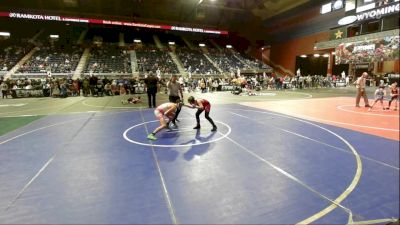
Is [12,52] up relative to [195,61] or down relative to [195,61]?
up

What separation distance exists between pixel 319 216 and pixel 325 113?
7705mm

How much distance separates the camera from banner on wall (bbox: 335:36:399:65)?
154 cm

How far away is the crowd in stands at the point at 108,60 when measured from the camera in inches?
1065

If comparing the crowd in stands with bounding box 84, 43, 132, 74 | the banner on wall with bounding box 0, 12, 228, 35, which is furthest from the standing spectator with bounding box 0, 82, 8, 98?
the banner on wall with bounding box 0, 12, 228, 35

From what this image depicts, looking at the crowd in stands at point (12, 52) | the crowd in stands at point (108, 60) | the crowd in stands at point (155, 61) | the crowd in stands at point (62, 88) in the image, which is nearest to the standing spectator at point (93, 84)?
the crowd in stands at point (62, 88)

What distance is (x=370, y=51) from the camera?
193cm

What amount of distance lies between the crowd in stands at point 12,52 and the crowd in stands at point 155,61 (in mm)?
12120

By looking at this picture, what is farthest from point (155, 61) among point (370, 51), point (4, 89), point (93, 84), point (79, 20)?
point (370, 51)

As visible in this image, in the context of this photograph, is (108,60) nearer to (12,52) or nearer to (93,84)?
(12,52)

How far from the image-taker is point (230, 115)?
9.72m

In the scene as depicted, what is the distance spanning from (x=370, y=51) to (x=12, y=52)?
34214mm

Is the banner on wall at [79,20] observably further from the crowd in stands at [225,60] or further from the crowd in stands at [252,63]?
the crowd in stands at [252,63]

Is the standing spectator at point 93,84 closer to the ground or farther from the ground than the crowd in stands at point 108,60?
closer to the ground

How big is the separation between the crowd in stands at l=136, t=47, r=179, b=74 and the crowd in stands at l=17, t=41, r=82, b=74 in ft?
22.5
